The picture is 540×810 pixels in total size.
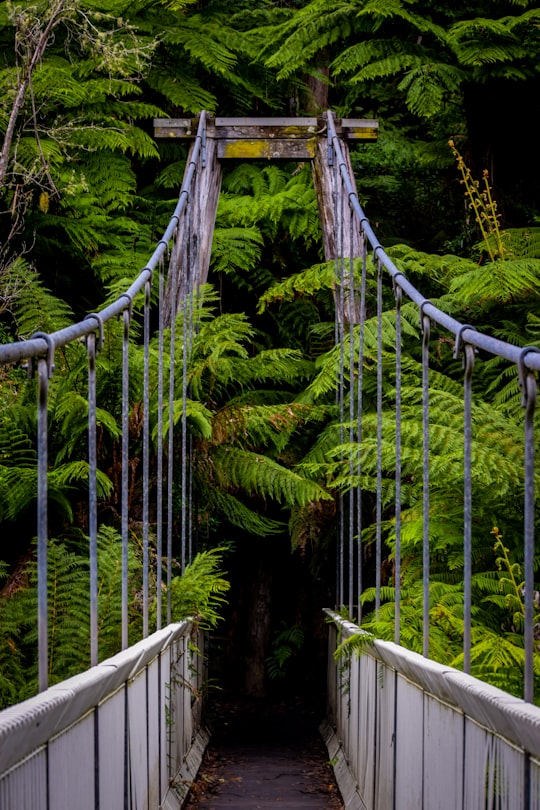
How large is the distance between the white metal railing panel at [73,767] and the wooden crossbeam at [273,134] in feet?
16.0

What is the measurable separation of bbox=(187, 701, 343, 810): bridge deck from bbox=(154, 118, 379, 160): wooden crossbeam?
3617mm

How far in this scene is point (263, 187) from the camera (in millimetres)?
7191

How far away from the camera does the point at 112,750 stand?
6.40ft

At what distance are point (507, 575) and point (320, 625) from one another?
4.82 m

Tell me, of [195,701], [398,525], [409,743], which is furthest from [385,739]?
[195,701]

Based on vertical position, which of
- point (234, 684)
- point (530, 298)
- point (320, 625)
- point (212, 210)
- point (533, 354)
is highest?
point (212, 210)

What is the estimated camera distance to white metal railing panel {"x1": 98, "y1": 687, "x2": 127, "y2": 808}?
71.4 inches

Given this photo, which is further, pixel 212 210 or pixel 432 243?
pixel 432 243

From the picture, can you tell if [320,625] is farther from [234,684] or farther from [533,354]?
[533,354]

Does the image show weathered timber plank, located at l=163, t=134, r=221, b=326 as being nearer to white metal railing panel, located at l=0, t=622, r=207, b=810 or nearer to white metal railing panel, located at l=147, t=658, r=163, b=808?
white metal railing panel, located at l=0, t=622, r=207, b=810

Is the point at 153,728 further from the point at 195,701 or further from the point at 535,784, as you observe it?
the point at 195,701

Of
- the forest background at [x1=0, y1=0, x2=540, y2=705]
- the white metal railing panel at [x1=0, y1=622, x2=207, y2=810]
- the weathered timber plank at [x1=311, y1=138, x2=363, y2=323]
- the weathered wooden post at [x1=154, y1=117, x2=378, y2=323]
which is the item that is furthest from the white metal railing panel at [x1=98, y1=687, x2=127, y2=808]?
the weathered wooden post at [x1=154, y1=117, x2=378, y2=323]

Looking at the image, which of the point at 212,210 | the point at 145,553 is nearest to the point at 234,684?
the point at 212,210

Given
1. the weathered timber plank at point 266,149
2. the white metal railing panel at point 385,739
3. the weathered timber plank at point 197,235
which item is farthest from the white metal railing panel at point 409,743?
the weathered timber plank at point 266,149
